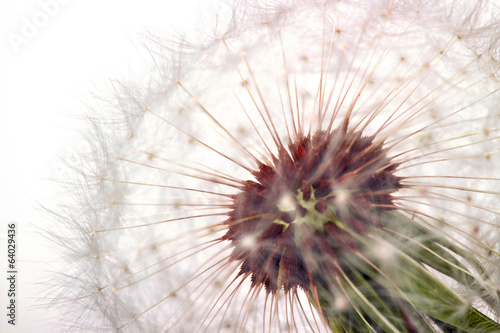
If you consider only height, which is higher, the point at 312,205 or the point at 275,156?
the point at 275,156

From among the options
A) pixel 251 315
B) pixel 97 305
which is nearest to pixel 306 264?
pixel 251 315

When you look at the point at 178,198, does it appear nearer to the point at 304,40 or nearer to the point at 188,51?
the point at 188,51

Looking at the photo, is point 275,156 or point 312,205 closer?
point 312,205

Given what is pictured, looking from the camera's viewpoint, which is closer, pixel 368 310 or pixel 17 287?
pixel 368 310

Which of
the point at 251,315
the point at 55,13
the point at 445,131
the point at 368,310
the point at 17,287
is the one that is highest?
the point at 55,13
